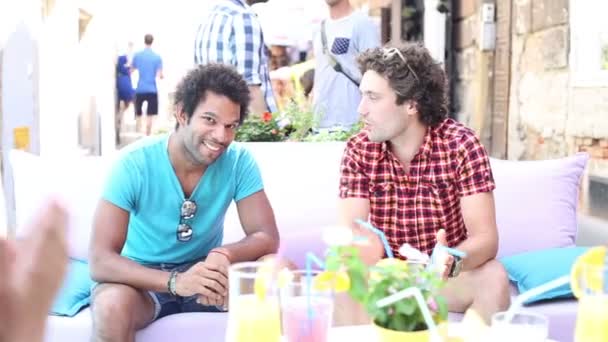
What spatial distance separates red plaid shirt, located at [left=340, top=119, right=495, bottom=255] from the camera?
8.60 ft

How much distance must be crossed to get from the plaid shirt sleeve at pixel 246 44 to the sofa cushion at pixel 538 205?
4.99ft

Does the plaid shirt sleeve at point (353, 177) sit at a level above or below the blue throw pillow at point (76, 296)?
above

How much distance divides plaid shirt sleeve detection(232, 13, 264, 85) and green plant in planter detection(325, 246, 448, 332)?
275 centimetres

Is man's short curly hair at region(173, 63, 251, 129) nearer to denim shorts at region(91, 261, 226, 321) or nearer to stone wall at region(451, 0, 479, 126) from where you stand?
denim shorts at region(91, 261, 226, 321)

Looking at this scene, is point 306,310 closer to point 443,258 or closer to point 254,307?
point 254,307

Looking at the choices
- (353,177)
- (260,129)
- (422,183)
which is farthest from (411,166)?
(260,129)

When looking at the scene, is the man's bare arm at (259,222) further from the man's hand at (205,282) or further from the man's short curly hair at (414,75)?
the man's short curly hair at (414,75)

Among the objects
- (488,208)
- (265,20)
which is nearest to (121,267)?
(488,208)

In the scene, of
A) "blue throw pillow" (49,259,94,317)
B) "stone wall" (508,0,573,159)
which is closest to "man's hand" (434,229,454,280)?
"blue throw pillow" (49,259,94,317)

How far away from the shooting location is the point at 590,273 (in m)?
1.52

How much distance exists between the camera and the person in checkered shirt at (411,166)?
261cm

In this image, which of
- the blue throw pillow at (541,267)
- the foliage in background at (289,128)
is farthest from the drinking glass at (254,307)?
the foliage in background at (289,128)

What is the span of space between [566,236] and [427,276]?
69.9 inches

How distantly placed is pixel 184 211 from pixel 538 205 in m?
1.38
